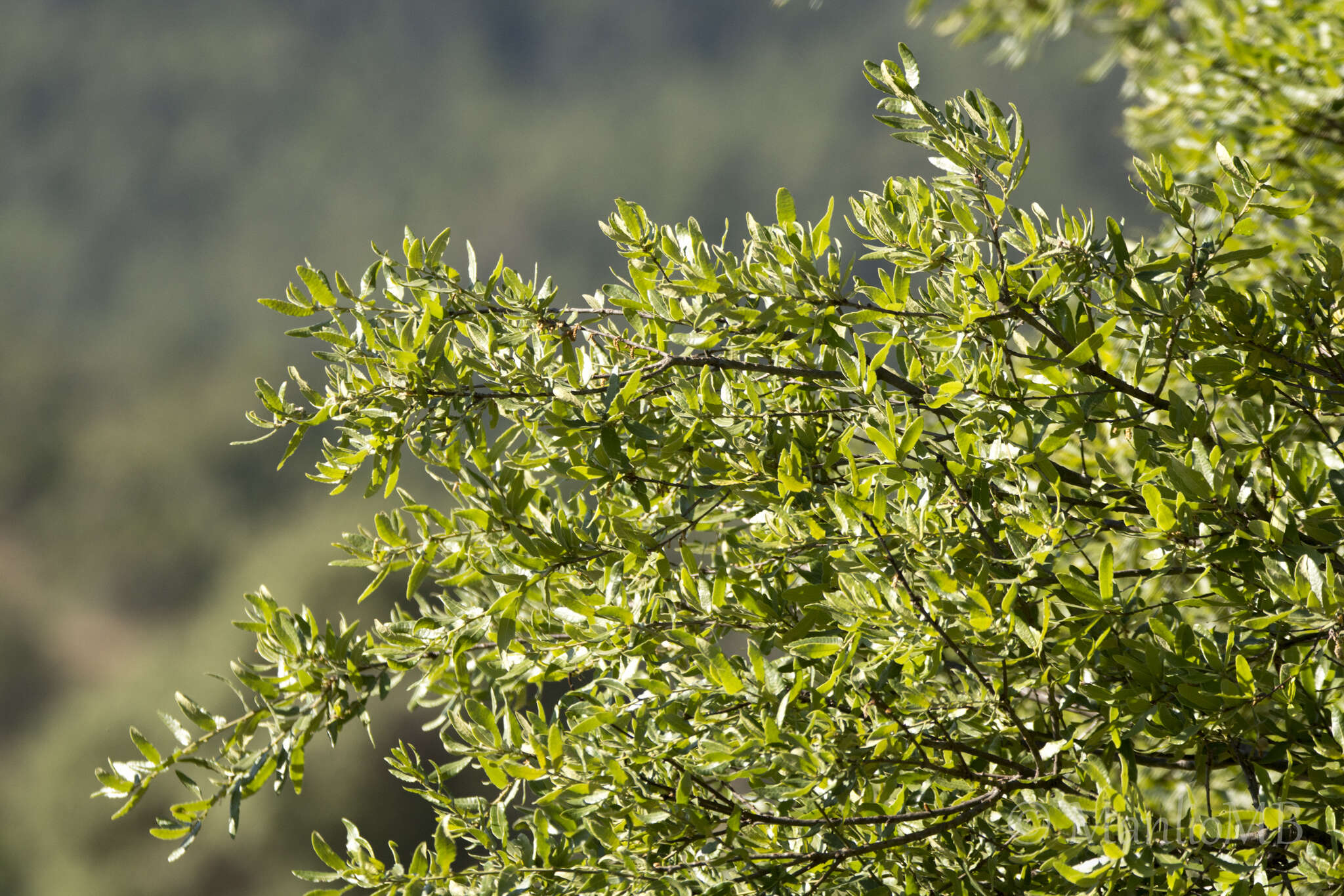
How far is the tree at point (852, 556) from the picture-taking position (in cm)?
106

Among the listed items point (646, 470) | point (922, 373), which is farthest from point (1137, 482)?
point (646, 470)

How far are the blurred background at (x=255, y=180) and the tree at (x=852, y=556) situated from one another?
14.7 metres

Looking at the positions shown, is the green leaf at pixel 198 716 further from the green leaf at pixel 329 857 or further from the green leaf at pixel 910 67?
the green leaf at pixel 910 67

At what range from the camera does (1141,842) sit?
963mm

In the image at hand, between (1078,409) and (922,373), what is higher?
(922,373)

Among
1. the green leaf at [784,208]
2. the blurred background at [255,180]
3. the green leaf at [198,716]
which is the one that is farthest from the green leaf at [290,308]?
the blurred background at [255,180]

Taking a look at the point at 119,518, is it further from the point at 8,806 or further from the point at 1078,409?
the point at 1078,409

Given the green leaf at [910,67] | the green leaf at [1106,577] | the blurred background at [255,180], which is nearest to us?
the green leaf at [1106,577]

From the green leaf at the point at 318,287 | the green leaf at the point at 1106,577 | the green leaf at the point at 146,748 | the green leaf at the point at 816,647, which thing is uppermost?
the green leaf at the point at 318,287

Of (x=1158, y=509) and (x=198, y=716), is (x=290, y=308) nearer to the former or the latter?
(x=198, y=716)

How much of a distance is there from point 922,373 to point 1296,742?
67 cm

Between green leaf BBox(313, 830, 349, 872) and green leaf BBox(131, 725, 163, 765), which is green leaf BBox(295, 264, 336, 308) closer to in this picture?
green leaf BBox(131, 725, 163, 765)

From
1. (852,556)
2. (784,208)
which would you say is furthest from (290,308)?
(852,556)

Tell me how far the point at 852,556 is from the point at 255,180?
98.4 feet
